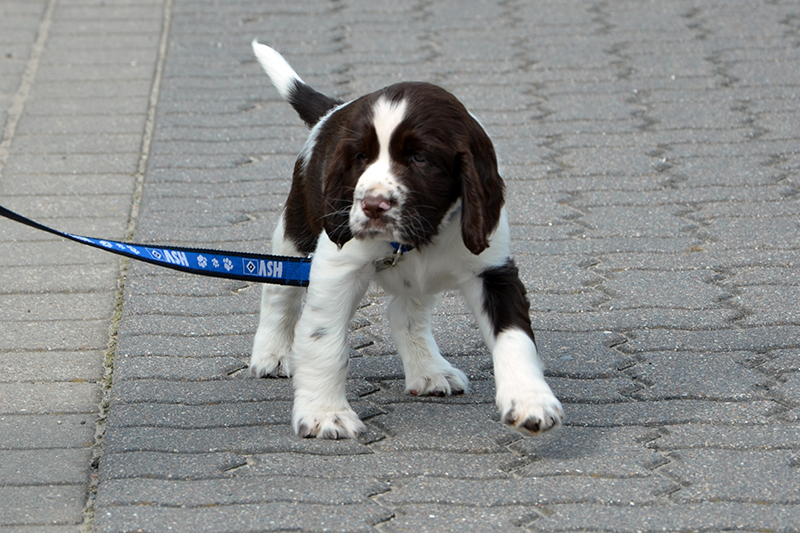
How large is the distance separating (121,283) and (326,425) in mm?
1523

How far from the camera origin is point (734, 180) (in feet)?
16.8

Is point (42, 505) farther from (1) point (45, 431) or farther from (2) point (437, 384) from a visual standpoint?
(2) point (437, 384)

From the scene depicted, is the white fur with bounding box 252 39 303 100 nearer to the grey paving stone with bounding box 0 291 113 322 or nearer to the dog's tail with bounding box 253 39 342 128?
the dog's tail with bounding box 253 39 342 128

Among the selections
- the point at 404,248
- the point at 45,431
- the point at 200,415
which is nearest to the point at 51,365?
the point at 45,431

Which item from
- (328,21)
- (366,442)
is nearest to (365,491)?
(366,442)

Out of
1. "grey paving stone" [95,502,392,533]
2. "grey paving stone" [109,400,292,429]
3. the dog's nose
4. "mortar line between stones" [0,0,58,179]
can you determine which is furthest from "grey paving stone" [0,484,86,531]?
"mortar line between stones" [0,0,58,179]

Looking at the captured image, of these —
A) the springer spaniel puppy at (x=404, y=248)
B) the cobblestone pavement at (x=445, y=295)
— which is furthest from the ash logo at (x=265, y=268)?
the cobblestone pavement at (x=445, y=295)

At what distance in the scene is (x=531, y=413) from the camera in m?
2.90

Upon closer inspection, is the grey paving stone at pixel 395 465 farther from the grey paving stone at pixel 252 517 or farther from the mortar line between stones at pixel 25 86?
the mortar line between stones at pixel 25 86

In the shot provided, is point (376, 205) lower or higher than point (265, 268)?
higher

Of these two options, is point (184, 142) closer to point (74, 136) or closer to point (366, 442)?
point (74, 136)

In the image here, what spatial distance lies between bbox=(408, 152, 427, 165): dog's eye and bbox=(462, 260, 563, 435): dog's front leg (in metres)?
0.43

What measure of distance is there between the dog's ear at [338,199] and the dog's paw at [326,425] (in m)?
0.52

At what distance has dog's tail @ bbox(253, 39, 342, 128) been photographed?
147 inches
